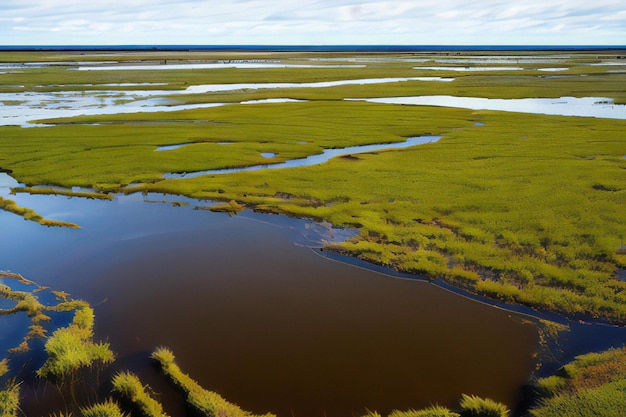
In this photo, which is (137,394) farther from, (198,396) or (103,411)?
(198,396)

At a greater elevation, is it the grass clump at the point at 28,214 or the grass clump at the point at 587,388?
the grass clump at the point at 28,214

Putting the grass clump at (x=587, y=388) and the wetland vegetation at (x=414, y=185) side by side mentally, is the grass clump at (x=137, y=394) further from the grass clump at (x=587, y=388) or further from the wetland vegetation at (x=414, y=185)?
the grass clump at (x=587, y=388)

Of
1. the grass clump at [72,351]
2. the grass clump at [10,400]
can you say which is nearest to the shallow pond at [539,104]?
the grass clump at [72,351]

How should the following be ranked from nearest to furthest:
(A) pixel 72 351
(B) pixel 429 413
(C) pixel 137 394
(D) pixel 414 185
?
(B) pixel 429 413
(C) pixel 137 394
(A) pixel 72 351
(D) pixel 414 185

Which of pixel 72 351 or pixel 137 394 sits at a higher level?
pixel 72 351

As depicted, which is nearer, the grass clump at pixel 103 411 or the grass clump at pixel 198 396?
the grass clump at pixel 103 411

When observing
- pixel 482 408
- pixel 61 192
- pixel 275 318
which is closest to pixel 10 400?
pixel 275 318

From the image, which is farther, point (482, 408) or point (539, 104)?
point (539, 104)

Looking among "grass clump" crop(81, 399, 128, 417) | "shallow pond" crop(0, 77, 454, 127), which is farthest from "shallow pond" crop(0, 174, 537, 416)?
"shallow pond" crop(0, 77, 454, 127)
